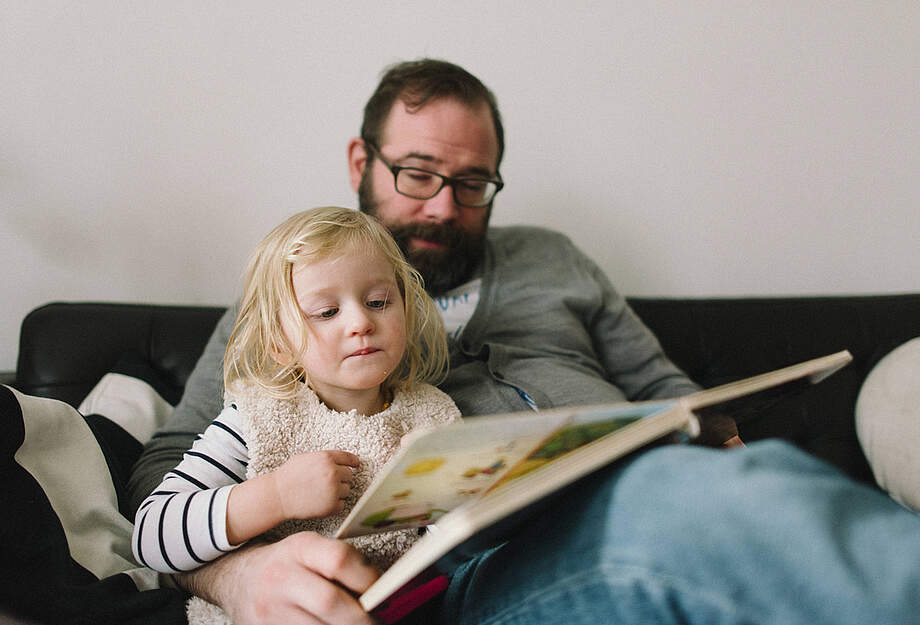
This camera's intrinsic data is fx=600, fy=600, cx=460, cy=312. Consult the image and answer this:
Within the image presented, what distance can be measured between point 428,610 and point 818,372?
1.89 feet

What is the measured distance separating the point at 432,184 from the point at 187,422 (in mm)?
663

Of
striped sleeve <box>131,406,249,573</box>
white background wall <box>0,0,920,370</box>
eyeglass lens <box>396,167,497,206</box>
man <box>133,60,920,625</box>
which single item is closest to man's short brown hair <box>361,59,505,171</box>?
man <box>133,60,920,625</box>

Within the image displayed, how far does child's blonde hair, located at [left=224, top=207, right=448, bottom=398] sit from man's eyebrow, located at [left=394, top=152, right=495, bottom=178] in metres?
0.39

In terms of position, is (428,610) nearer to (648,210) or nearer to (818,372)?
(818,372)

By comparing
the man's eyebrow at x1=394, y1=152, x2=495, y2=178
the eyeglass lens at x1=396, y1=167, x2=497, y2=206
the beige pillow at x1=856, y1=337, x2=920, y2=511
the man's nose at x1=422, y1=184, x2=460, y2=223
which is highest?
the man's eyebrow at x1=394, y1=152, x2=495, y2=178

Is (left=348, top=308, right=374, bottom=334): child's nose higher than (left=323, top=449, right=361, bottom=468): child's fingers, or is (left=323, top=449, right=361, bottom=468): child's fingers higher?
(left=348, top=308, right=374, bottom=334): child's nose

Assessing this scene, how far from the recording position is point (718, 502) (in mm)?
473

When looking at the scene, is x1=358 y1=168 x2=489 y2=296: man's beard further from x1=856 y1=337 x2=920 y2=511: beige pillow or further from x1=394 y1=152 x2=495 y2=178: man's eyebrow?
x1=856 y1=337 x2=920 y2=511: beige pillow

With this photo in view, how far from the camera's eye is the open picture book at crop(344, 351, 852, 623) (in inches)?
17.3

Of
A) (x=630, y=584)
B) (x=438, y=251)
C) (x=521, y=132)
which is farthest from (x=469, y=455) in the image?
(x=521, y=132)

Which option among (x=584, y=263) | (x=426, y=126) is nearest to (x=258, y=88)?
(x=426, y=126)

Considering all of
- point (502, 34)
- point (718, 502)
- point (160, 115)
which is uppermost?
point (502, 34)

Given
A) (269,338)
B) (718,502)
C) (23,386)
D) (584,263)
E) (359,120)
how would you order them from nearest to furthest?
(718,502) < (269,338) < (23,386) < (584,263) < (359,120)

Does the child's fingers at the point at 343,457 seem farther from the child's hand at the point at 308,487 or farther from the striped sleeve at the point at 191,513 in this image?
the striped sleeve at the point at 191,513
